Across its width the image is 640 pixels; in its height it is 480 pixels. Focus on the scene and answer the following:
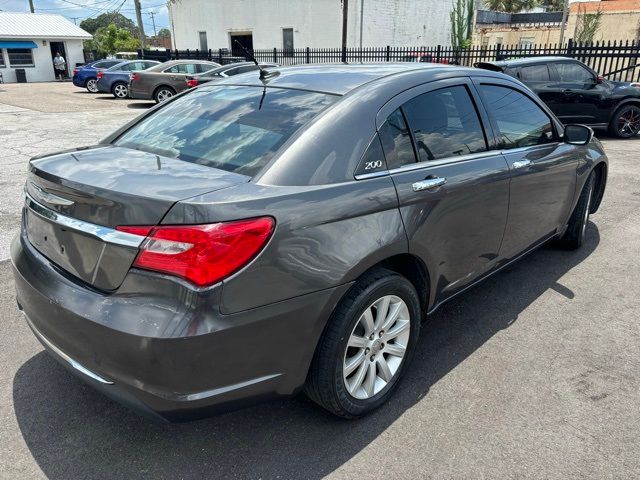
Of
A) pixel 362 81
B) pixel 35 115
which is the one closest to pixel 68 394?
pixel 362 81

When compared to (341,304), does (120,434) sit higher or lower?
lower

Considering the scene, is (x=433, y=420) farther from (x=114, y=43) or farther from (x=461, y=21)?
(x=114, y=43)

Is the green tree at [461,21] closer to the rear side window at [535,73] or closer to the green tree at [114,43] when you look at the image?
the rear side window at [535,73]

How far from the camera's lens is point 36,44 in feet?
125

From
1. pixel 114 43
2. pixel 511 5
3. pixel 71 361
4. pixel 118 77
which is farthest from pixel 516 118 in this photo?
pixel 114 43

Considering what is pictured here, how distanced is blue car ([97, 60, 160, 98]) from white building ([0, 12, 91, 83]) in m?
21.7

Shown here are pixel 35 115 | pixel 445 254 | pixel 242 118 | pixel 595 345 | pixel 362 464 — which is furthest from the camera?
pixel 35 115

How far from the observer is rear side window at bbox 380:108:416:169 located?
2615mm

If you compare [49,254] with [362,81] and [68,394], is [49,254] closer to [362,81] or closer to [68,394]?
[68,394]

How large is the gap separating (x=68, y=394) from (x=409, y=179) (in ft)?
6.97

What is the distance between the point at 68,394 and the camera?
2.78 m

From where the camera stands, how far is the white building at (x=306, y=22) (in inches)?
1298

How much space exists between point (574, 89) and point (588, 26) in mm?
21315

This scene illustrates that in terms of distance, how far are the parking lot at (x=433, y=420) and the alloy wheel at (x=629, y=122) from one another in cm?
926
